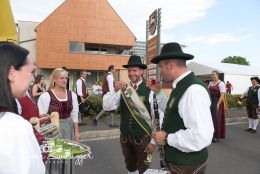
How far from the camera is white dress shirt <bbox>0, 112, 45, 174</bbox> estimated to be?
1312 mm

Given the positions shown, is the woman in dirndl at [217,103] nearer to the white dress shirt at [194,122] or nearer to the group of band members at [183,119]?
the group of band members at [183,119]

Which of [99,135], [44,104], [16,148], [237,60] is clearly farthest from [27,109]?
[237,60]

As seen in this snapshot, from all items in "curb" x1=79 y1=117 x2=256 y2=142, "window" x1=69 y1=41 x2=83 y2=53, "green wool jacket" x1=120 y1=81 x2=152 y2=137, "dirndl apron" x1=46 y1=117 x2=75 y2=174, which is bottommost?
"curb" x1=79 y1=117 x2=256 y2=142

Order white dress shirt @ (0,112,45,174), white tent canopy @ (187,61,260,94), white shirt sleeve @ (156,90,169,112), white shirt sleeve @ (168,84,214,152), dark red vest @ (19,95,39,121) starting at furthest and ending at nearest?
1. white tent canopy @ (187,61,260,94)
2. white shirt sleeve @ (156,90,169,112)
3. dark red vest @ (19,95,39,121)
4. white shirt sleeve @ (168,84,214,152)
5. white dress shirt @ (0,112,45,174)

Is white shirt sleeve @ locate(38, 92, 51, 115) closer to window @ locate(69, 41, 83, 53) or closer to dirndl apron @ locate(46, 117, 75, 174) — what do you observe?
dirndl apron @ locate(46, 117, 75, 174)

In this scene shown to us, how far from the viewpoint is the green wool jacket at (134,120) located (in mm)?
4309

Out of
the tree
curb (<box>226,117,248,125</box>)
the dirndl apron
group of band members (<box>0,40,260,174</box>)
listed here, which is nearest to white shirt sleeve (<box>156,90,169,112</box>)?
group of band members (<box>0,40,260,174</box>)

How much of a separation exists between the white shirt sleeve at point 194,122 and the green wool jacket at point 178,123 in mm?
71

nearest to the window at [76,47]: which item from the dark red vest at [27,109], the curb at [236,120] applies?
the curb at [236,120]

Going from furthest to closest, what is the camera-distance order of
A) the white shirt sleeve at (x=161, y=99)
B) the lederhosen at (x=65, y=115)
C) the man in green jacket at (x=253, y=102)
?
the man in green jacket at (x=253, y=102) < the lederhosen at (x=65, y=115) < the white shirt sleeve at (x=161, y=99)

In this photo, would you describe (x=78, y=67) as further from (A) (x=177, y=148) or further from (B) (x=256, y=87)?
(A) (x=177, y=148)

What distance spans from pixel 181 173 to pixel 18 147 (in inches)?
73.5

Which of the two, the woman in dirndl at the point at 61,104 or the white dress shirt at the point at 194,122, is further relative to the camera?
the woman in dirndl at the point at 61,104

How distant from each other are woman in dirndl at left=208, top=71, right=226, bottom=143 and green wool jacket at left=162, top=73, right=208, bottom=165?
5.86 m
